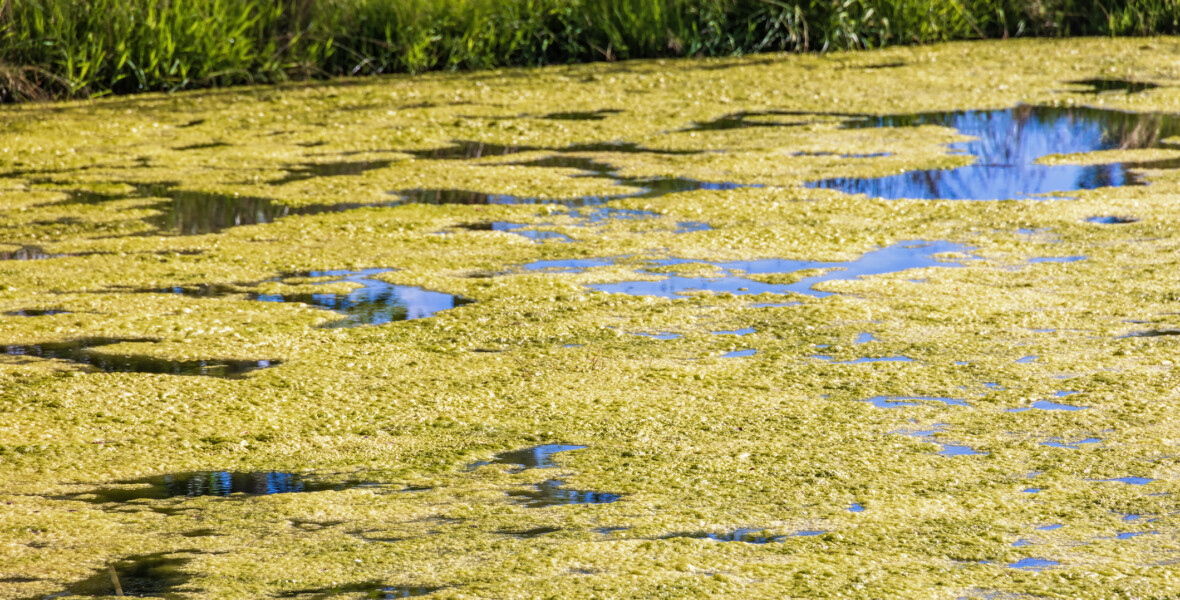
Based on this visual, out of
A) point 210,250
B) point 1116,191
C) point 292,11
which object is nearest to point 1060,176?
point 1116,191

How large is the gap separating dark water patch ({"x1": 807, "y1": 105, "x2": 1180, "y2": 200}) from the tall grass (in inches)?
97.6

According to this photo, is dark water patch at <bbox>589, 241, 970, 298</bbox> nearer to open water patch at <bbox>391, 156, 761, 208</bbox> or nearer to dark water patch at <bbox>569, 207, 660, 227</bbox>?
dark water patch at <bbox>569, 207, 660, 227</bbox>

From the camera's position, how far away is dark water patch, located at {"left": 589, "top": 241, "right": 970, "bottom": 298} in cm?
363

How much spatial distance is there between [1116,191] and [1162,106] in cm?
233

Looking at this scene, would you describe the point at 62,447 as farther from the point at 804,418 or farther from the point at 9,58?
the point at 9,58

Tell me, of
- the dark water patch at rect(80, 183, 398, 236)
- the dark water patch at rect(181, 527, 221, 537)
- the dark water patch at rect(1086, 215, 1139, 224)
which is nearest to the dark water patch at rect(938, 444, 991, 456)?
the dark water patch at rect(181, 527, 221, 537)

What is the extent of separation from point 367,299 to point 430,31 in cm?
496

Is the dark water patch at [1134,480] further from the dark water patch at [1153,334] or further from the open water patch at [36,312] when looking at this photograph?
the open water patch at [36,312]

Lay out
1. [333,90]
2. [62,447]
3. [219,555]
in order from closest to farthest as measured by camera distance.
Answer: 1. [219,555]
2. [62,447]
3. [333,90]

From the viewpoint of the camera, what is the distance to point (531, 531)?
217 centimetres

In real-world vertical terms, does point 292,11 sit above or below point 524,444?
above

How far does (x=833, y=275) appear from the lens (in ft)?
12.3

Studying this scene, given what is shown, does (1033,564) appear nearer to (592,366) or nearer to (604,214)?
(592,366)

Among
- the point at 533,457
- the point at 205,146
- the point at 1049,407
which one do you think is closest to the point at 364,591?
the point at 533,457
